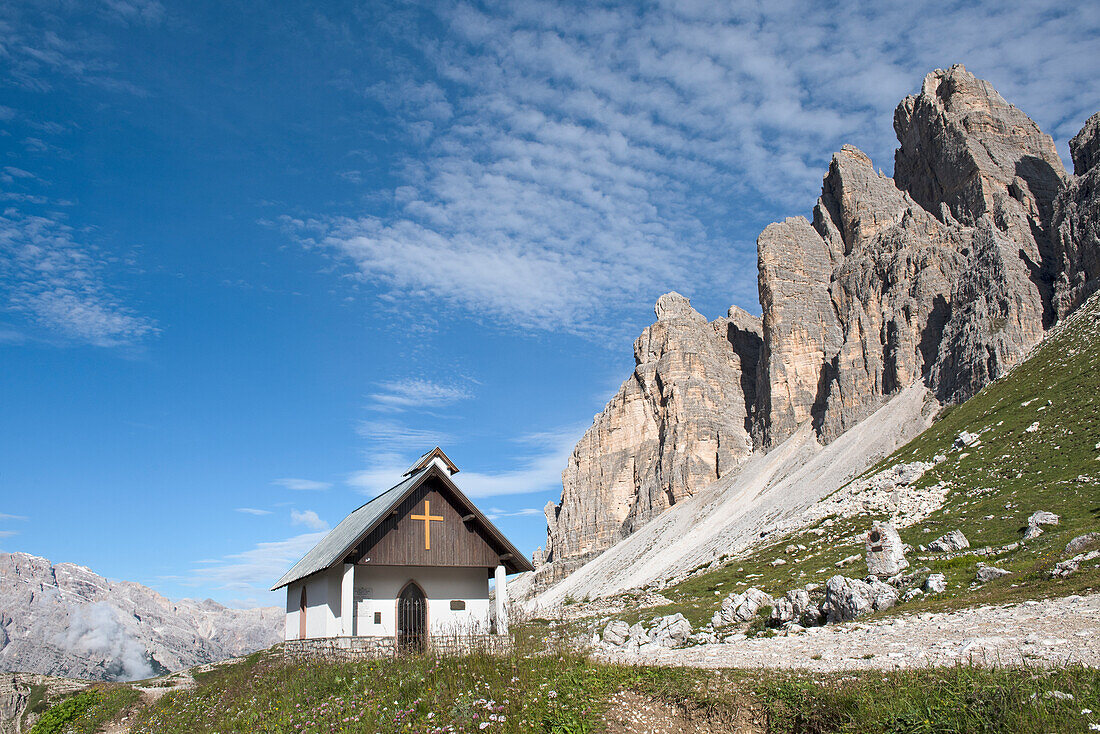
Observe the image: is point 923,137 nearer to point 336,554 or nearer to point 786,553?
point 786,553

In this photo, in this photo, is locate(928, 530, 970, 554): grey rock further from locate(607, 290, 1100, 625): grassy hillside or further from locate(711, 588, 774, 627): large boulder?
locate(711, 588, 774, 627): large boulder

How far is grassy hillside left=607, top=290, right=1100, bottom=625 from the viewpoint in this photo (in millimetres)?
25156

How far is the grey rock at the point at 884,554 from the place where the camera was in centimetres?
3014

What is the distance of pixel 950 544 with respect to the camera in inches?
1377

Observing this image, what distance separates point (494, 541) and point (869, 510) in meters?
42.3

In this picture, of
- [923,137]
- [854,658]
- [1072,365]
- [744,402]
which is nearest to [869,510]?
[1072,365]

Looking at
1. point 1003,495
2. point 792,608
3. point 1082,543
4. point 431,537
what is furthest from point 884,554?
point 431,537

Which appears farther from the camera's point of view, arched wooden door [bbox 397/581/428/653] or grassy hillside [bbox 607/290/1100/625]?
grassy hillside [bbox 607/290/1100/625]

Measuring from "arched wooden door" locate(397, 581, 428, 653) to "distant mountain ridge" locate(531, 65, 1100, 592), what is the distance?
7552cm

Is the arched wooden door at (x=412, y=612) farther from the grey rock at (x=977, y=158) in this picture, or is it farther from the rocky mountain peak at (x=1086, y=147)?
the rocky mountain peak at (x=1086, y=147)

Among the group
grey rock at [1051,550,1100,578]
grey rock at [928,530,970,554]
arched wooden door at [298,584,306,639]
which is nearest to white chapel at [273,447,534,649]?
arched wooden door at [298,584,306,639]

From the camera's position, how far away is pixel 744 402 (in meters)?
135

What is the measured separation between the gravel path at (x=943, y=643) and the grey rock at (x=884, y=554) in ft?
35.9

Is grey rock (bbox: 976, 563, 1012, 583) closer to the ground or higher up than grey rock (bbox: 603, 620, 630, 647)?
higher up
